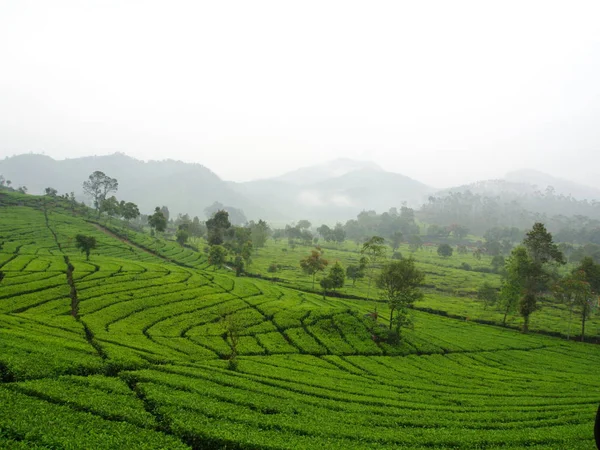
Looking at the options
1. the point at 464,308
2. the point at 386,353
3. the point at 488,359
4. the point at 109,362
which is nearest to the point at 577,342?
the point at 464,308

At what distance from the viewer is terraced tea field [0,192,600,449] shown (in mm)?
20344

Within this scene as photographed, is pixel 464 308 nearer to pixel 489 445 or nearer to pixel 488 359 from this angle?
pixel 488 359

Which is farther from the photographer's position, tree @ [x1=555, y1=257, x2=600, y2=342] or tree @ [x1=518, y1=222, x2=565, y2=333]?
tree @ [x1=518, y1=222, x2=565, y2=333]

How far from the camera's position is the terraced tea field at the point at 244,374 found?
2034 cm

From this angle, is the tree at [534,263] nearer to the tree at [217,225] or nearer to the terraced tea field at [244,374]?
the terraced tea field at [244,374]

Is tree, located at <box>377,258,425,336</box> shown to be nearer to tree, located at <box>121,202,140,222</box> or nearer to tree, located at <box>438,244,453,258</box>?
tree, located at <box>121,202,140,222</box>

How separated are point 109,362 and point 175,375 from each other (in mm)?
5364

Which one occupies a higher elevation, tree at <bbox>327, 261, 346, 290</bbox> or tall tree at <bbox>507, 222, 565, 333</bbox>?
tall tree at <bbox>507, 222, 565, 333</bbox>

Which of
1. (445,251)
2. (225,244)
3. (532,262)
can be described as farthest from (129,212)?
(445,251)

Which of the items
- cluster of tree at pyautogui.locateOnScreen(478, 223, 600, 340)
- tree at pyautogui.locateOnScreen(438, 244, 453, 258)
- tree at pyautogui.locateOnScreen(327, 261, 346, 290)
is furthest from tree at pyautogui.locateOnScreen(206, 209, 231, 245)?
tree at pyautogui.locateOnScreen(438, 244, 453, 258)

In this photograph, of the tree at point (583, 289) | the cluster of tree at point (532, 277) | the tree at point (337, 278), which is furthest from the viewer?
the tree at point (337, 278)

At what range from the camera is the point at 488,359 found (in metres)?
52.2

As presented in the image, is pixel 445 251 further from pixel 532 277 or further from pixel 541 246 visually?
pixel 541 246

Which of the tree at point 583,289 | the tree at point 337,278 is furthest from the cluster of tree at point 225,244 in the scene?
the tree at point 583,289
